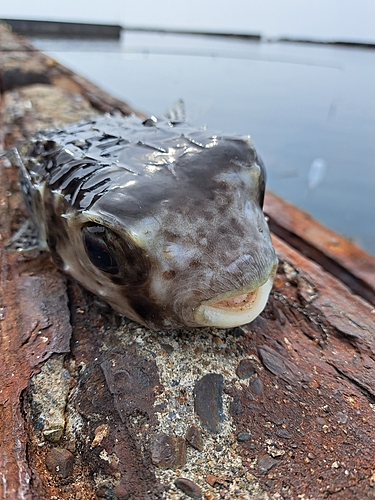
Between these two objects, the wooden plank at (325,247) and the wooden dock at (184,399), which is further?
the wooden plank at (325,247)

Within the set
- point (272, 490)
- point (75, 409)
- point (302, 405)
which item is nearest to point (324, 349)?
point (302, 405)

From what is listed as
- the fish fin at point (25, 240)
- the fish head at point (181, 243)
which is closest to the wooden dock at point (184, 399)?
the fish fin at point (25, 240)

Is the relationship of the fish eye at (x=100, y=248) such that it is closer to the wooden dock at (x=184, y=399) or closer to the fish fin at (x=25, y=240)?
the wooden dock at (x=184, y=399)

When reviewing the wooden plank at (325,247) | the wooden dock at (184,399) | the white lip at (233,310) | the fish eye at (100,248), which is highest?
the fish eye at (100,248)

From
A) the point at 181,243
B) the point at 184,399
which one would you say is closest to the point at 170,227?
the point at 181,243

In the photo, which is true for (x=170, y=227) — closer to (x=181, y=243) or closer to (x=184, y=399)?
(x=181, y=243)
